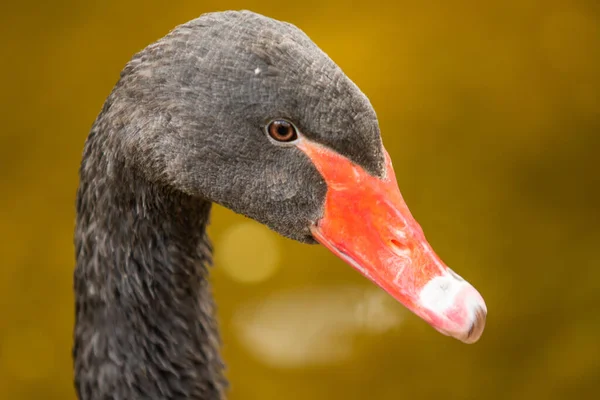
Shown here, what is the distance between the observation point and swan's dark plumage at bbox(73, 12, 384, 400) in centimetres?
128

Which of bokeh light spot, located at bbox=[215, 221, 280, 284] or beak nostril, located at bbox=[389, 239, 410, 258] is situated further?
bokeh light spot, located at bbox=[215, 221, 280, 284]

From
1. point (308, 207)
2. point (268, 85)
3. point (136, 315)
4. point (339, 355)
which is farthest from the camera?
point (339, 355)

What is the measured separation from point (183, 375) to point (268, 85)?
73 cm

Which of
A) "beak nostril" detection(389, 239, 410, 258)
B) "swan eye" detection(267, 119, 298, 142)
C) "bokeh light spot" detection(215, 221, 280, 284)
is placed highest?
"swan eye" detection(267, 119, 298, 142)

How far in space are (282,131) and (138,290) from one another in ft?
1.62

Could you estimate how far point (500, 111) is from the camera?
2895 millimetres

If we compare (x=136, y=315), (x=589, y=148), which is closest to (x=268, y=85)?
(x=136, y=315)

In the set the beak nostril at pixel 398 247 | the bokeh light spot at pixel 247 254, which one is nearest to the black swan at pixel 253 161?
the beak nostril at pixel 398 247

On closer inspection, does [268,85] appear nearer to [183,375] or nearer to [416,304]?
[416,304]

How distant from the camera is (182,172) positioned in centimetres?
138

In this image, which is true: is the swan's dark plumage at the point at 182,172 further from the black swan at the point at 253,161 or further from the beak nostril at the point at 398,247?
the beak nostril at the point at 398,247

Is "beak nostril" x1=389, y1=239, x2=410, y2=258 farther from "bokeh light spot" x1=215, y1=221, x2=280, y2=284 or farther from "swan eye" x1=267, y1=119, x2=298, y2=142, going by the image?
"bokeh light spot" x1=215, y1=221, x2=280, y2=284

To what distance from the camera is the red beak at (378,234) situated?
130 centimetres

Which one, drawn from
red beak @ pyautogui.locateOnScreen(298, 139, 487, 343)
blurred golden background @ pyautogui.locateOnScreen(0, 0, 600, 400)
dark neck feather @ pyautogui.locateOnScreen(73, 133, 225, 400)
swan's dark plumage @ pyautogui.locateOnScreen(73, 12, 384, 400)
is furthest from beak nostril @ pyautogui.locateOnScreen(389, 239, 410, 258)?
blurred golden background @ pyautogui.locateOnScreen(0, 0, 600, 400)
